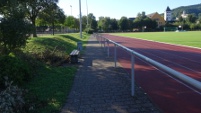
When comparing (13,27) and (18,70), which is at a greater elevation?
(13,27)

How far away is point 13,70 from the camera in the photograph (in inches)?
306

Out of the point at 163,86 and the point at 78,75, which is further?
the point at 78,75

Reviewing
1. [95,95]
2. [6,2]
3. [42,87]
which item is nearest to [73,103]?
[95,95]

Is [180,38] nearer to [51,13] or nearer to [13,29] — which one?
[51,13]

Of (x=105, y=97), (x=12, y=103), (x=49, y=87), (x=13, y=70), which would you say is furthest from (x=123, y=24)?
(x=12, y=103)

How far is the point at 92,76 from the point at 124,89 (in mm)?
2414

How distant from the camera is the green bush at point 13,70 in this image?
761 centimetres

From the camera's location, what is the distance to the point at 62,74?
10219 millimetres

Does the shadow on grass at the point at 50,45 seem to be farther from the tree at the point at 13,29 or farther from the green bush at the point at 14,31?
the green bush at the point at 14,31

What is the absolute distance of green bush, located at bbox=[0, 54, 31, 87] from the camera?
761cm

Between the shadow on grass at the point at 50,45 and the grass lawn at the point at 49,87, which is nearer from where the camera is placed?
the grass lawn at the point at 49,87

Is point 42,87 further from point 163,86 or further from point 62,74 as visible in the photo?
point 163,86

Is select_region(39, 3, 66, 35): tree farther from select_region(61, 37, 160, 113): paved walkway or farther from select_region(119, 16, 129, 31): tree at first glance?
select_region(119, 16, 129, 31): tree

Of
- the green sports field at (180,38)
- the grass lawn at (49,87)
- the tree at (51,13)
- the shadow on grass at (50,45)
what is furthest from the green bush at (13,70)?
the tree at (51,13)
